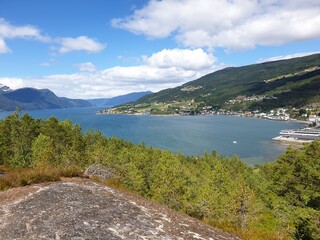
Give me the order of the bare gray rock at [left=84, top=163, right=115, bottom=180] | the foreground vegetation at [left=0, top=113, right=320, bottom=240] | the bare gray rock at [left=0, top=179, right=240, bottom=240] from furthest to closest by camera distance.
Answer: the foreground vegetation at [left=0, top=113, right=320, bottom=240] → the bare gray rock at [left=84, top=163, right=115, bottom=180] → the bare gray rock at [left=0, top=179, right=240, bottom=240]

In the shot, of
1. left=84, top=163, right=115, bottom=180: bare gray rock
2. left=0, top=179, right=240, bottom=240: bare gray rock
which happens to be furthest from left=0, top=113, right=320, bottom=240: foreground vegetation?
left=0, top=179, right=240, bottom=240: bare gray rock

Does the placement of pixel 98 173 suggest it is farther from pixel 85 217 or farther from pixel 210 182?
pixel 210 182

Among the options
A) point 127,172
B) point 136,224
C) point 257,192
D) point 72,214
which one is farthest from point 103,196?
point 257,192

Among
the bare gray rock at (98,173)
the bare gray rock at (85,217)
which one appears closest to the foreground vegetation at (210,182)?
the bare gray rock at (98,173)

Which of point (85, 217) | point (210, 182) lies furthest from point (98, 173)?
point (210, 182)

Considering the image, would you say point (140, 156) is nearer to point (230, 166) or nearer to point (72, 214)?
point (230, 166)

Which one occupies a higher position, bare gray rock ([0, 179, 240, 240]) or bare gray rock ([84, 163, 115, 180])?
bare gray rock ([0, 179, 240, 240])

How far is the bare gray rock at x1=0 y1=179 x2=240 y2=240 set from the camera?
1005cm

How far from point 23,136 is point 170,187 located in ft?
126

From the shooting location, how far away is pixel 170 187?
4794 centimetres

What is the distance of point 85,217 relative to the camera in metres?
11.1

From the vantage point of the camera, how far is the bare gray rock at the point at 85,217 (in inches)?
396

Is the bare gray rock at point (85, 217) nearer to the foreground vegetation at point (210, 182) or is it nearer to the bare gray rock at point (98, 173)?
the bare gray rock at point (98, 173)

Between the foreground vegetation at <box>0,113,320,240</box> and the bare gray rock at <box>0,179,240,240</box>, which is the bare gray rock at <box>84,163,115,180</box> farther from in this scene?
the bare gray rock at <box>0,179,240,240</box>
